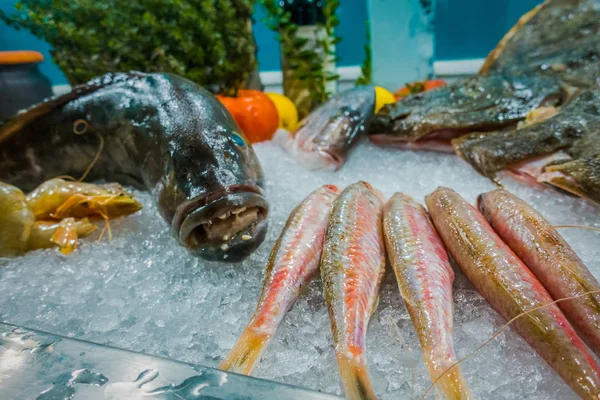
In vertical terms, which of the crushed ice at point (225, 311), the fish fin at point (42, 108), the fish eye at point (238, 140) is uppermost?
the fish fin at point (42, 108)

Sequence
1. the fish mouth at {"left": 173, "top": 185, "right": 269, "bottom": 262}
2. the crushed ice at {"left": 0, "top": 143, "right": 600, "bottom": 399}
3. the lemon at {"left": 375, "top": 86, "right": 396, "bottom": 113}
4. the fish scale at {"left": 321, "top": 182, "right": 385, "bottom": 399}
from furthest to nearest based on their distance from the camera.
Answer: the lemon at {"left": 375, "top": 86, "right": 396, "bottom": 113}, the fish mouth at {"left": 173, "top": 185, "right": 269, "bottom": 262}, the crushed ice at {"left": 0, "top": 143, "right": 600, "bottom": 399}, the fish scale at {"left": 321, "top": 182, "right": 385, "bottom": 399}

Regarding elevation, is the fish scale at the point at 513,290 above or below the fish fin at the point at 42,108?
below

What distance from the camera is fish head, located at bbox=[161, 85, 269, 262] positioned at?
1304 mm

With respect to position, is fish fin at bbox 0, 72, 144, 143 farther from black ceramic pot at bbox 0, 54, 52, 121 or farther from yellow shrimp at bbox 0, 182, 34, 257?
black ceramic pot at bbox 0, 54, 52, 121

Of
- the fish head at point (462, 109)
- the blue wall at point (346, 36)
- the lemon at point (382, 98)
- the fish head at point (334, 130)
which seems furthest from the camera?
the blue wall at point (346, 36)

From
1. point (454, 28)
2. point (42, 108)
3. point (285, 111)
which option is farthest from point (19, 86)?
point (454, 28)

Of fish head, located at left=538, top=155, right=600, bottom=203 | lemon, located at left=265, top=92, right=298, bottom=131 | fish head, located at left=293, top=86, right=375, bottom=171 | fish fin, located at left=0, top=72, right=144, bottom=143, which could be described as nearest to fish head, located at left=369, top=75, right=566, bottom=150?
fish head, located at left=293, top=86, right=375, bottom=171

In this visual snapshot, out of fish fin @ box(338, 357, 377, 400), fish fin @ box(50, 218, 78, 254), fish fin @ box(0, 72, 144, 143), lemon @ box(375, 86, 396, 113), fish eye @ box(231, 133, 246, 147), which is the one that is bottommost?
fish fin @ box(50, 218, 78, 254)

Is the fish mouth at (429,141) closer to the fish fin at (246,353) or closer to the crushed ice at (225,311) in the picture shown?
the crushed ice at (225,311)

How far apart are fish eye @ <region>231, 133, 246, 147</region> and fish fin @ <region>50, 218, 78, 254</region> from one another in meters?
0.69

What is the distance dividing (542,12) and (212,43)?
2.28 m

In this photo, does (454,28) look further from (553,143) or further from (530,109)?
(553,143)

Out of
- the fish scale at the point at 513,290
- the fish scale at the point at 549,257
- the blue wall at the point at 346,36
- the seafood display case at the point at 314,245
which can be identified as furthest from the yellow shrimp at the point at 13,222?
the blue wall at the point at 346,36

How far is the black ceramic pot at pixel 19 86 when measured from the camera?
2637 mm
